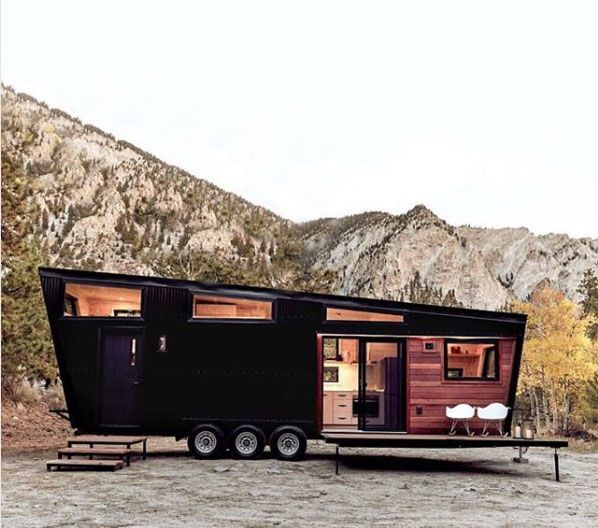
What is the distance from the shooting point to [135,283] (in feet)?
45.3

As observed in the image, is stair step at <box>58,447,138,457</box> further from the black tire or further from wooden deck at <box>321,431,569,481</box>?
wooden deck at <box>321,431,569,481</box>

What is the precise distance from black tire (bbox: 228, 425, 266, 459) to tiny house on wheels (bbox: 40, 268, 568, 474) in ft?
0.06

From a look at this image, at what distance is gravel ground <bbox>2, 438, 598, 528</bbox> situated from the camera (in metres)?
8.29

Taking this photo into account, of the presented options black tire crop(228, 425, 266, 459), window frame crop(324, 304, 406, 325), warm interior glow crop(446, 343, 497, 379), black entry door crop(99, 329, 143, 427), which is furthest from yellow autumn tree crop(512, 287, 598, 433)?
black entry door crop(99, 329, 143, 427)

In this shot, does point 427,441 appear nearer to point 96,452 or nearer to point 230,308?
point 230,308

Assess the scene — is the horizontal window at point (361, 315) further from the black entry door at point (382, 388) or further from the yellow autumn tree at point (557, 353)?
the yellow autumn tree at point (557, 353)

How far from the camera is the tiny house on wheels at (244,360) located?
1366 cm

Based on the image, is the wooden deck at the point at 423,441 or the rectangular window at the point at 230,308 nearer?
the wooden deck at the point at 423,441

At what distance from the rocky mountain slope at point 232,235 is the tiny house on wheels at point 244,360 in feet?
124

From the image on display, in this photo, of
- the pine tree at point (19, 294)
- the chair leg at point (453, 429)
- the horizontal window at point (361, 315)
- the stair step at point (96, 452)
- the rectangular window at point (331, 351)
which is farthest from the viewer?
the pine tree at point (19, 294)

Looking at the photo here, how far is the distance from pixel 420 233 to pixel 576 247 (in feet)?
66.8

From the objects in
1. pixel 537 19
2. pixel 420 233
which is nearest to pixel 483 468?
pixel 537 19

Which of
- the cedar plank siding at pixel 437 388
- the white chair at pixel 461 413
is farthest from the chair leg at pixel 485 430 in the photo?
the cedar plank siding at pixel 437 388

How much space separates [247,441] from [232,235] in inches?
2315
